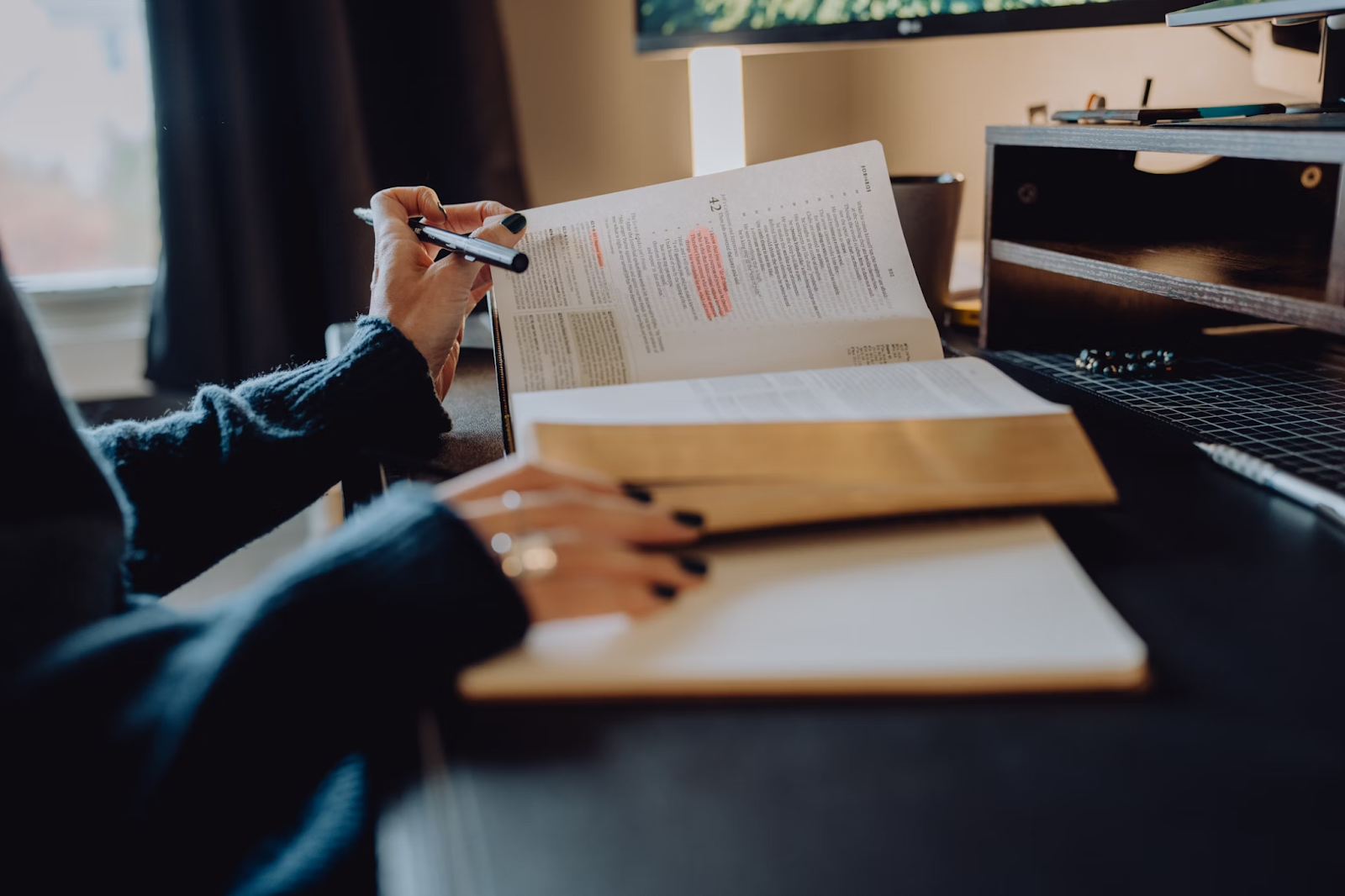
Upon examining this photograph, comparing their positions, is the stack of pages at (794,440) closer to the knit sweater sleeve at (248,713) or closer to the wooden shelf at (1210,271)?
the knit sweater sleeve at (248,713)

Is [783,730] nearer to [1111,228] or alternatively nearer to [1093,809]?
[1093,809]

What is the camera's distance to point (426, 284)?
760mm

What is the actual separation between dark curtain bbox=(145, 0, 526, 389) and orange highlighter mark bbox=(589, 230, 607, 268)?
877 millimetres

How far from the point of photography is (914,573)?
1.41ft

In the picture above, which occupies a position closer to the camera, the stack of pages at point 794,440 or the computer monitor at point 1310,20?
the stack of pages at point 794,440

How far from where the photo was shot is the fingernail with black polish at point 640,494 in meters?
0.45

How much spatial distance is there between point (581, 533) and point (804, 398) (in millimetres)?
202

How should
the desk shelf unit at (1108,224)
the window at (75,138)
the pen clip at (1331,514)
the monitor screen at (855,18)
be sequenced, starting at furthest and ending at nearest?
the window at (75,138) < the monitor screen at (855,18) < the desk shelf unit at (1108,224) < the pen clip at (1331,514)

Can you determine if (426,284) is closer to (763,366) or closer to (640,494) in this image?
(763,366)

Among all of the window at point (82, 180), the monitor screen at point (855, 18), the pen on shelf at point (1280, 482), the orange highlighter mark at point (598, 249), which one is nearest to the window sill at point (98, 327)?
the window at point (82, 180)

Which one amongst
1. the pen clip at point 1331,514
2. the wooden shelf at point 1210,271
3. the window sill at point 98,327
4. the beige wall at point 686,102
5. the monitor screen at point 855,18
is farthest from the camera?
the window sill at point 98,327

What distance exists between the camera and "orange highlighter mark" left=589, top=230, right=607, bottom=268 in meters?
0.74

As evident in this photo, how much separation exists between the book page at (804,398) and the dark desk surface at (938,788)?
17cm

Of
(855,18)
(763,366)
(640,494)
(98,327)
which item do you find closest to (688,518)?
(640,494)
